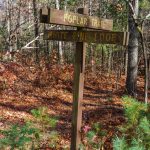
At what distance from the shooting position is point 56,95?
13430mm

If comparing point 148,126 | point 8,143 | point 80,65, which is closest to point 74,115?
point 80,65

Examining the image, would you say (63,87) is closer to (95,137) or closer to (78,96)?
(78,96)

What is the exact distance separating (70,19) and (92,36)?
41cm

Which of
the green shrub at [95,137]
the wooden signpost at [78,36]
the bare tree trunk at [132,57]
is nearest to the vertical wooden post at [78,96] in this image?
the wooden signpost at [78,36]

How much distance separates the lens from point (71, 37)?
5.44 meters

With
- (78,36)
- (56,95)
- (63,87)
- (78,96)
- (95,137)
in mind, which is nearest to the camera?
(95,137)

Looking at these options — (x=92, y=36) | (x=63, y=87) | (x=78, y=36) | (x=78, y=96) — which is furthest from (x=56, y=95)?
(x=92, y=36)

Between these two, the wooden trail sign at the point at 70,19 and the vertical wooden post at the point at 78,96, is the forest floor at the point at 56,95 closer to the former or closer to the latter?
the vertical wooden post at the point at 78,96

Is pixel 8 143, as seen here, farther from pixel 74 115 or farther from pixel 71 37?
pixel 71 37

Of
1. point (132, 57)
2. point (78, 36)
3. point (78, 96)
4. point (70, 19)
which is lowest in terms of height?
point (132, 57)

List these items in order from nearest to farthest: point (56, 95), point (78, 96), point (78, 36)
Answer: point (78, 36)
point (78, 96)
point (56, 95)

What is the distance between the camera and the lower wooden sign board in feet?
16.4

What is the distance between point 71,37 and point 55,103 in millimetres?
7044

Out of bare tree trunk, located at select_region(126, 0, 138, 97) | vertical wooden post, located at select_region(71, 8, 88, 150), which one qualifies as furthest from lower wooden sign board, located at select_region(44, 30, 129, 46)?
bare tree trunk, located at select_region(126, 0, 138, 97)
